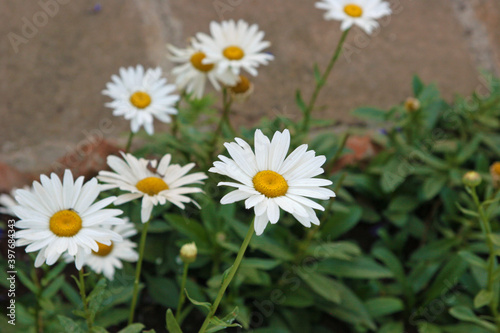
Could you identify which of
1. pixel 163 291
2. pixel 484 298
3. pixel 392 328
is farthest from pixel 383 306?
pixel 163 291

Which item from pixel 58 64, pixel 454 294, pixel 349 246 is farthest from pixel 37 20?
pixel 454 294

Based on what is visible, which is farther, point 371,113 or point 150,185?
point 371,113

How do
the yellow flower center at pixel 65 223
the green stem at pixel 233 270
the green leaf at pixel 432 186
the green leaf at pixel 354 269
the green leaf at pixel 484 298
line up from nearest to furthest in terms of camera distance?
the green stem at pixel 233 270, the yellow flower center at pixel 65 223, the green leaf at pixel 484 298, the green leaf at pixel 354 269, the green leaf at pixel 432 186

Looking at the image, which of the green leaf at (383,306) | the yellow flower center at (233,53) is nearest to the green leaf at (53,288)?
the yellow flower center at (233,53)

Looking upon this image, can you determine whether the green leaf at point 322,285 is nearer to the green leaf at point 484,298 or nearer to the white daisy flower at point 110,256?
the green leaf at point 484,298

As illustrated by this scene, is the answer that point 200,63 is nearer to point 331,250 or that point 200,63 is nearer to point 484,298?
point 331,250

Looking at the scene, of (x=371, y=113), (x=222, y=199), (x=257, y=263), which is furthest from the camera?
(x=371, y=113)

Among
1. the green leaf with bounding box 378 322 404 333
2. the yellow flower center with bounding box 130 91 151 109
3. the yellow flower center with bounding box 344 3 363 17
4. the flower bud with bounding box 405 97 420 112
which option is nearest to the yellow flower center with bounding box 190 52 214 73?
the yellow flower center with bounding box 130 91 151 109
